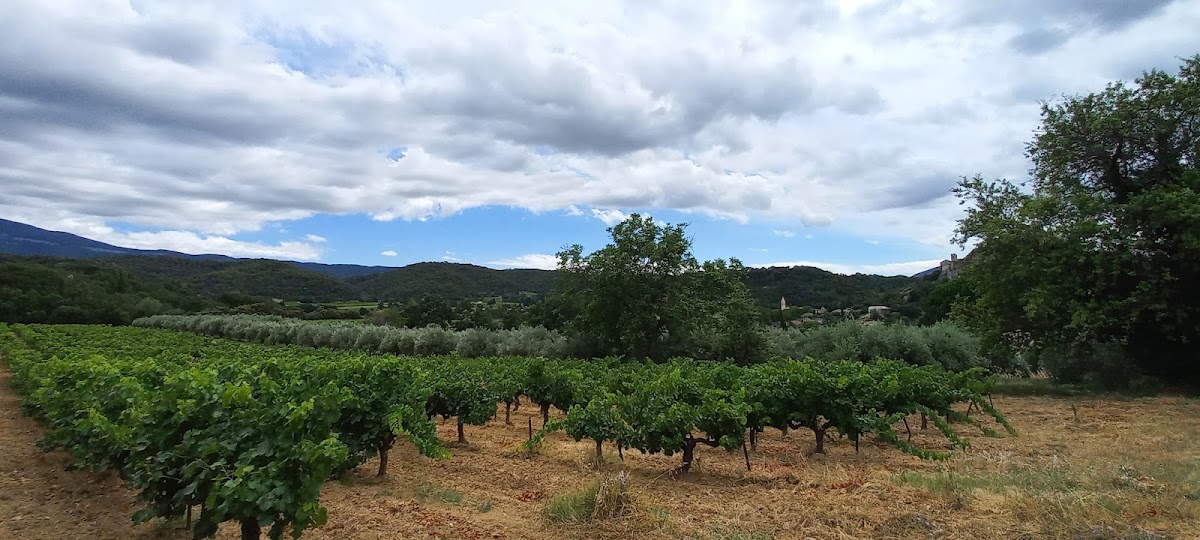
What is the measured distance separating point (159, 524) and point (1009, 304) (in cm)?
1928

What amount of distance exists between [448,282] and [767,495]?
82706 mm

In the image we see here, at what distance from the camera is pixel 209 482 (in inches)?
177

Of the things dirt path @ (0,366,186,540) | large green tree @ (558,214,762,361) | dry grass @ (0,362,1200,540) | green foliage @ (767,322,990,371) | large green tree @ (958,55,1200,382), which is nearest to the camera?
dry grass @ (0,362,1200,540)

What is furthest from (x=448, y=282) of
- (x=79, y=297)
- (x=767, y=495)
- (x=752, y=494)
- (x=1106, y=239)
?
(x=767, y=495)

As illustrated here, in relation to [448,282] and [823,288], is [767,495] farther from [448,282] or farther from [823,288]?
[448,282]

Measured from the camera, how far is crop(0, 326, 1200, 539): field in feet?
17.7

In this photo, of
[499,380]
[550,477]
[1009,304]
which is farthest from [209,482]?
[1009,304]

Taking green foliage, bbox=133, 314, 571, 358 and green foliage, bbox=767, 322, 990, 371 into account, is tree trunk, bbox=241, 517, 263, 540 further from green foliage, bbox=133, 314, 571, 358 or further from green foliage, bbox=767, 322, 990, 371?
green foliage, bbox=767, 322, 990, 371

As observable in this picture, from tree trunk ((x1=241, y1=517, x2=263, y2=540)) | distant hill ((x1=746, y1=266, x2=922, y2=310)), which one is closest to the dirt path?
tree trunk ((x1=241, y1=517, x2=263, y2=540))

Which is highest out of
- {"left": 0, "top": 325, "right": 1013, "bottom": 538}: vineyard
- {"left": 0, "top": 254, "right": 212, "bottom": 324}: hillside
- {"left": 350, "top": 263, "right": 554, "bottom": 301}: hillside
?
{"left": 350, "top": 263, "right": 554, "bottom": 301}: hillside

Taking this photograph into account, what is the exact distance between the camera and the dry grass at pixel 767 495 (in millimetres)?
5371

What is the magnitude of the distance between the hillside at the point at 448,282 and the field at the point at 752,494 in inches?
2353

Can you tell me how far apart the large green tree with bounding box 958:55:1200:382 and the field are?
6.27m

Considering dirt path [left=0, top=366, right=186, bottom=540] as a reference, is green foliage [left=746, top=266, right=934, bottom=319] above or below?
above
